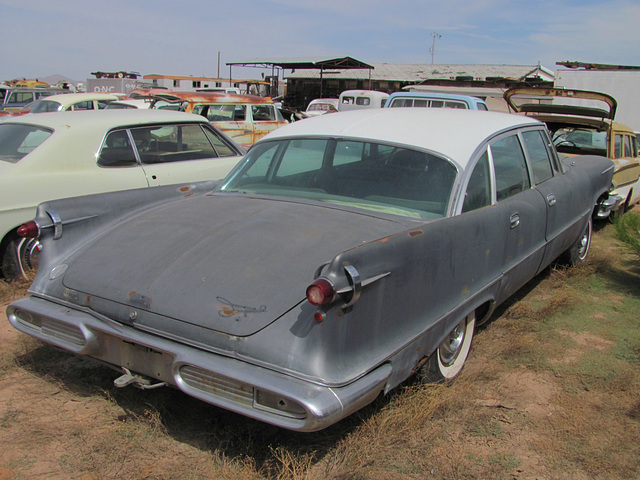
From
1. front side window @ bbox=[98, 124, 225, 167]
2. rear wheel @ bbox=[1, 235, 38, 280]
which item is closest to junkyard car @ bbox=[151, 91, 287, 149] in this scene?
front side window @ bbox=[98, 124, 225, 167]

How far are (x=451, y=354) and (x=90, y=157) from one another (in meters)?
3.94

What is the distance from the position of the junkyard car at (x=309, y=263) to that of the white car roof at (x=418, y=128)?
16 mm

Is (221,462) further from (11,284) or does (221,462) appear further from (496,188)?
(11,284)

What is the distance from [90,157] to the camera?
5453mm

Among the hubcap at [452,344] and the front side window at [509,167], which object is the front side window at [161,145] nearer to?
the front side window at [509,167]

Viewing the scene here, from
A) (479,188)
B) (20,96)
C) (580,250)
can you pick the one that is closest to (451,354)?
(479,188)

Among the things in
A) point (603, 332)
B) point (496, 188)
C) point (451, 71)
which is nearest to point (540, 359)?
point (603, 332)

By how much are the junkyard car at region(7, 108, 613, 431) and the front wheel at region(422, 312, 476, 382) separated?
0.01m

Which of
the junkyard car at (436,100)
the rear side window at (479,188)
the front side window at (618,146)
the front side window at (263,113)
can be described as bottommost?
the rear side window at (479,188)

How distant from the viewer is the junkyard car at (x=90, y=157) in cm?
490

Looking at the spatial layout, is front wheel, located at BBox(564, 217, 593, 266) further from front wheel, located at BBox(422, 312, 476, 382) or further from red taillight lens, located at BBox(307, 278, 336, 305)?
red taillight lens, located at BBox(307, 278, 336, 305)

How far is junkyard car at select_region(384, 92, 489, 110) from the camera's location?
1023 centimetres

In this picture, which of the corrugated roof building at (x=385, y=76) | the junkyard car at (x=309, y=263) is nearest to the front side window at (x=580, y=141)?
the junkyard car at (x=309, y=263)

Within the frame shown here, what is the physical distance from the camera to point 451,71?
125 feet
